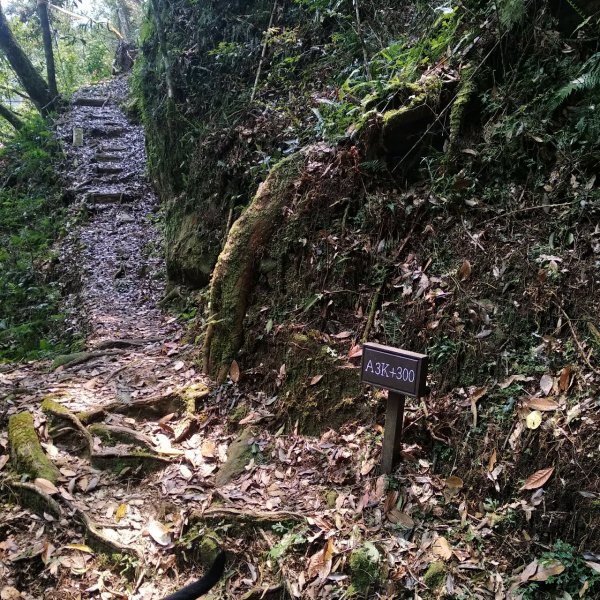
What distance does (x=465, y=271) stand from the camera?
381cm

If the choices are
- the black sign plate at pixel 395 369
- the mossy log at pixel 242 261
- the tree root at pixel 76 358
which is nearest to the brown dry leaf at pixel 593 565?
the black sign plate at pixel 395 369

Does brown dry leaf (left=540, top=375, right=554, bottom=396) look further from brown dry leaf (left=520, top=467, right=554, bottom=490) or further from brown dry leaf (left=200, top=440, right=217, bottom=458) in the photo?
brown dry leaf (left=200, top=440, right=217, bottom=458)

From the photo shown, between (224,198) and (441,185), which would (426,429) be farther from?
(224,198)

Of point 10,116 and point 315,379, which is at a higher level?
point 10,116

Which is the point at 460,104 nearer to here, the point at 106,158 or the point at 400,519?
the point at 400,519

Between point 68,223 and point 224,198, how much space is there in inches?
249

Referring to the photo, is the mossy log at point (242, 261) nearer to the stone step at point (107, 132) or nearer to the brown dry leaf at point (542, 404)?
the brown dry leaf at point (542, 404)

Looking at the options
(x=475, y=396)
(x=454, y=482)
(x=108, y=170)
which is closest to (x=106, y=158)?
(x=108, y=170)

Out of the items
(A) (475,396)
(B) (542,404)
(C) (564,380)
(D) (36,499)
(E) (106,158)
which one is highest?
(E) (106,158)

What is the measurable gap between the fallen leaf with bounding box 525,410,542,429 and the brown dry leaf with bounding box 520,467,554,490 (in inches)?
9.6

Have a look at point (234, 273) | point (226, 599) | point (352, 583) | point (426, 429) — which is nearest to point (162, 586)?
point (226, 599)

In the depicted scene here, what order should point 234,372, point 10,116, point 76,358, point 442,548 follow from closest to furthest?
point 442,548 → point 234,372 → point 76,358 → point 10,116

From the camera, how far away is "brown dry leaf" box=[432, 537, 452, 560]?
9.60ft

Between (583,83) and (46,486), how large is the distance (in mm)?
5045
